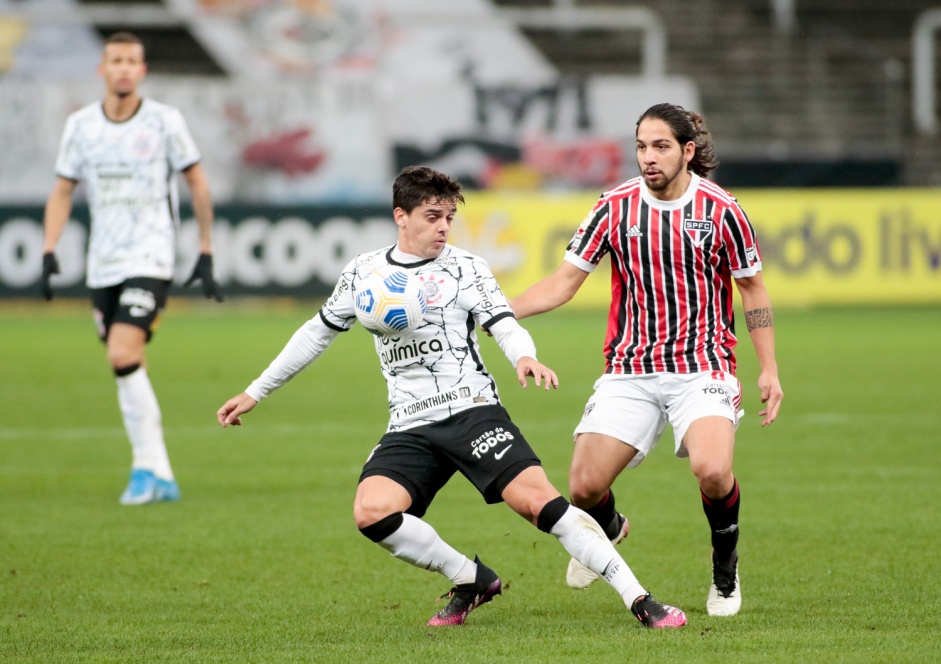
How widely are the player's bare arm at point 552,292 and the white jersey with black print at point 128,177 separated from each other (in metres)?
3.31

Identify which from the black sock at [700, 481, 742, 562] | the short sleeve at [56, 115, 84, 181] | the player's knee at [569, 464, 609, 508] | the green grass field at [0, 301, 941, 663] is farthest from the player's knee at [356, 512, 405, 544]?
the short sleeve at [56, 115, 84, 181]

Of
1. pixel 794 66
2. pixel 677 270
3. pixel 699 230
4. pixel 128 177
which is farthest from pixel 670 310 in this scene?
pixel 794 66

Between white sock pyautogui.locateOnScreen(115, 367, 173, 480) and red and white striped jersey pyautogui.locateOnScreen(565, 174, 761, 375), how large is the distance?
11.4 feet

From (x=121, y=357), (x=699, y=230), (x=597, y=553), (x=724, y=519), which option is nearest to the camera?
(x=597, y=553)

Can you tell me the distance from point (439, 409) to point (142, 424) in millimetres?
3467

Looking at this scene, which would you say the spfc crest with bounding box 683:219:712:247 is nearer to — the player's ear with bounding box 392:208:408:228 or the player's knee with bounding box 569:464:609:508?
the player's knee with bounding box 569:464:609:508

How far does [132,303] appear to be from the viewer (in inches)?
336

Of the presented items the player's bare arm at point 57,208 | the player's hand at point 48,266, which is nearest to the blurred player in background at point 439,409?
the player's hand at point 48,266

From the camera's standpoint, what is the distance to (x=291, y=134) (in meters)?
27.3

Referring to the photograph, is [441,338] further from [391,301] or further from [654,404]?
[654,404]

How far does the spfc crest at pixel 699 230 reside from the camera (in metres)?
5.85

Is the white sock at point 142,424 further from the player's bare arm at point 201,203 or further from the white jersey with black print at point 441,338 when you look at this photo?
the white jersey with black print at point 441,338

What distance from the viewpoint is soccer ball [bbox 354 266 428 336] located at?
5496 millimetres

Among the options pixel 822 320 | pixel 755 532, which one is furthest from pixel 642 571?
pixel 822 320
